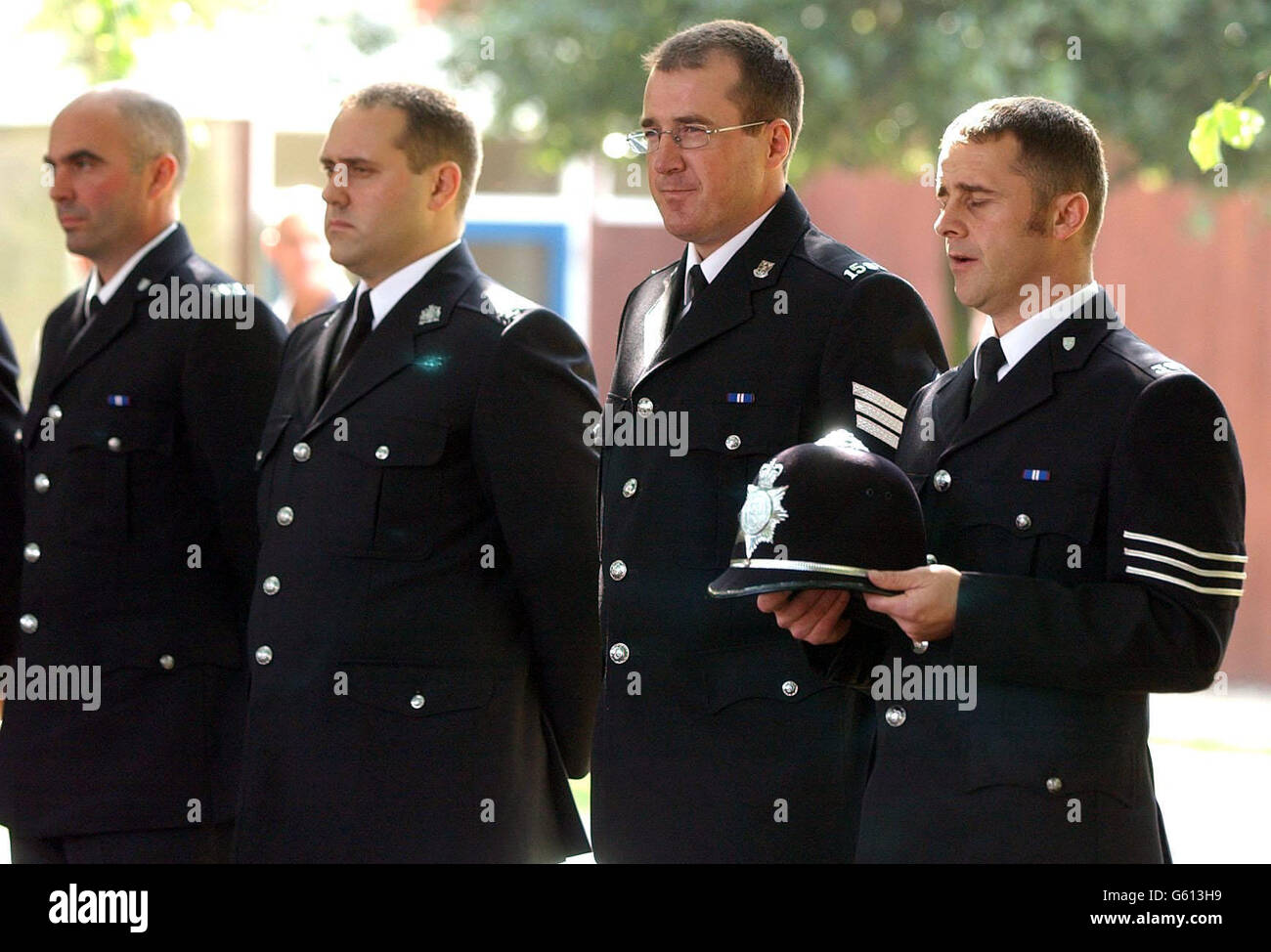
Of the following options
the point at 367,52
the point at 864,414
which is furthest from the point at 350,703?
the point at 367,52

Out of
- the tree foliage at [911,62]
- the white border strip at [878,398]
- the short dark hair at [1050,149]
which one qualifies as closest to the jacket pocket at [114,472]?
the white border strip at [878,398]

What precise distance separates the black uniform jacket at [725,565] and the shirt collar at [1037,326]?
319 millimetres

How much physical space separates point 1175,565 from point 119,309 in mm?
2733

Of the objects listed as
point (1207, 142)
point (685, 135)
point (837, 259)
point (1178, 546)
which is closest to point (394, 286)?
point (685, 135)

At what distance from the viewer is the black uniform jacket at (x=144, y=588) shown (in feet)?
14.9

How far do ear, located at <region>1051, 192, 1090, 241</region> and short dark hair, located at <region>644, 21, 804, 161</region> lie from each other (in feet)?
2.48

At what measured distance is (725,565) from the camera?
3.71 meters

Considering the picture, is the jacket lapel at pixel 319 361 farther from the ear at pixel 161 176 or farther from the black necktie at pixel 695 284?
the black necktie at pixel 695 284

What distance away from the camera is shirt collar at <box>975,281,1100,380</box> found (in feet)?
11.0

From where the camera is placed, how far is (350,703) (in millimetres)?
4082

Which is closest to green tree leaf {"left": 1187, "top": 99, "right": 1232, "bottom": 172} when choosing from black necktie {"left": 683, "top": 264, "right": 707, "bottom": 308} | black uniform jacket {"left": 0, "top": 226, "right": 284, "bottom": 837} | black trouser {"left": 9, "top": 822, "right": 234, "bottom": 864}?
A: black necktie {"left": 683, "top": 264, "right": 707, "bottom": 308}

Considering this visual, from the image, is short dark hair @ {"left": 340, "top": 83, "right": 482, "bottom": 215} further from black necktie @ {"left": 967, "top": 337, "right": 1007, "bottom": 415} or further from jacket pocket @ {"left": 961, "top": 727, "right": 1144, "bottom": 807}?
jacket pocket @ {"left": 961, "top": 727, "right": 1144, "bottom": 807}

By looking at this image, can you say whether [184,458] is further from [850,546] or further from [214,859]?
[850,546]

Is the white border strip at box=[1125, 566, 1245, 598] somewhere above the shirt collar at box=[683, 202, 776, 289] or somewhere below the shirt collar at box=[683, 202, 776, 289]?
below
